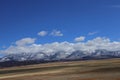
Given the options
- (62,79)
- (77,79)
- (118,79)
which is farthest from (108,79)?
(62,79)

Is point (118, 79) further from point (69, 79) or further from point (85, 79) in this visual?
point (69, 79)

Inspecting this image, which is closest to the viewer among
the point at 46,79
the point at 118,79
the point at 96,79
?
the point at 118,79

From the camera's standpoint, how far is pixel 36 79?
58594 millimetres

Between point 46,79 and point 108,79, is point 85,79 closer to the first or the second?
point 108,79

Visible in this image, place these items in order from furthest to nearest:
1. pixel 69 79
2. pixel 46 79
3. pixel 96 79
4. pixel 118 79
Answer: pixel 46 79 → pixel 69 79 → pixel 96 79 → pixel 118 79

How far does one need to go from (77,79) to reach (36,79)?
10.9m

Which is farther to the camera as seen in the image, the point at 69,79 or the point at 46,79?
the point at 46,79

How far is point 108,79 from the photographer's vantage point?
4791cm

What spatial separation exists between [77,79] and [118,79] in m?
8.77

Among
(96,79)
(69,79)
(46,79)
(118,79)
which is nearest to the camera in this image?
(118,79)

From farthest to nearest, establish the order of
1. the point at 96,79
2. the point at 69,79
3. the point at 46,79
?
the point at 46,79, the point at 69,79, the point at 96,79

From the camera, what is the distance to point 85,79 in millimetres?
51094

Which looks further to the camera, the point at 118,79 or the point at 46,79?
the point at 46,79

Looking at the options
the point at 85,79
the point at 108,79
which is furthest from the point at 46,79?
the point at 108,79
